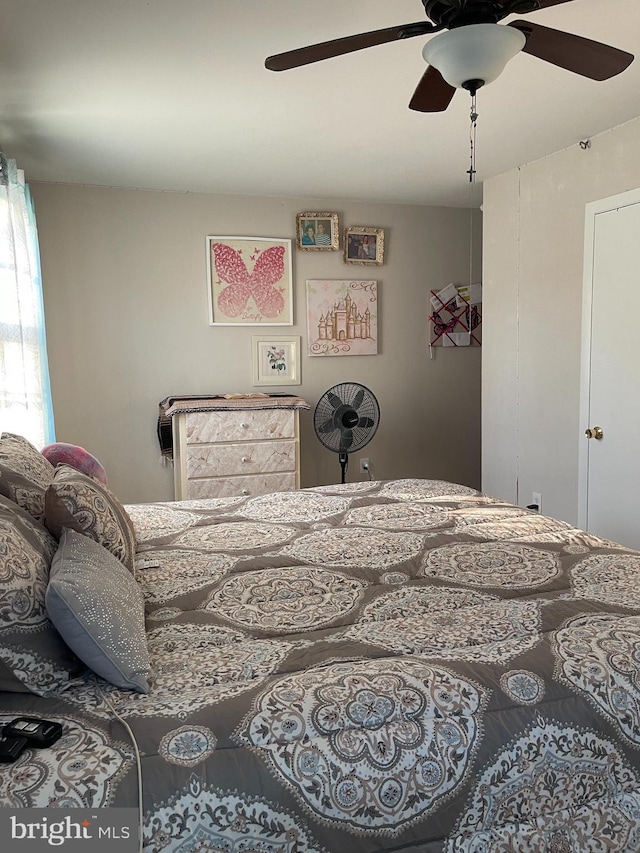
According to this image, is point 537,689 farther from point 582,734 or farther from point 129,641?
point 129,641

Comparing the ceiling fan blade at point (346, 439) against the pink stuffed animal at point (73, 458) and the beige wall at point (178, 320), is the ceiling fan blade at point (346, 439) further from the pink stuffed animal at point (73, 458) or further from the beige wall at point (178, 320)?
the pink stuffed animal at point (73, 458)

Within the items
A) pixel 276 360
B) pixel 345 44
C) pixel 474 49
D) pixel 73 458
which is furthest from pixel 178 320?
pixel 474 49

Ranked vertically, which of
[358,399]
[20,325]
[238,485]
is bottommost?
[238,485]

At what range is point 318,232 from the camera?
4703mm

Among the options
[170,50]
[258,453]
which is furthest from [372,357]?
[170,50]

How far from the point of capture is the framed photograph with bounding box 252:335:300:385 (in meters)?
4.66

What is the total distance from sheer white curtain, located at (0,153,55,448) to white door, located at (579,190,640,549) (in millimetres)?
2955

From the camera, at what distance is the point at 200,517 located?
2602mm

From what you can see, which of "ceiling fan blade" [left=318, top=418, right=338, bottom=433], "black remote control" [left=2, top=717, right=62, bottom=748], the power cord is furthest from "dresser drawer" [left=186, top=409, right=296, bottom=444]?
"black remote control" [left=2, top=717, right=62, bottom=748]

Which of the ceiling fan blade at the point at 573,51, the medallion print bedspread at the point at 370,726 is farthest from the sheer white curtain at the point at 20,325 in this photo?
the ceiling fan blade at the point at 573,51

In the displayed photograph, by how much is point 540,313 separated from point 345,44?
262 cm

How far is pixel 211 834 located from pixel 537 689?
25.9 inches

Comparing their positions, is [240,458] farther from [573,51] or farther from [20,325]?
[573,51]

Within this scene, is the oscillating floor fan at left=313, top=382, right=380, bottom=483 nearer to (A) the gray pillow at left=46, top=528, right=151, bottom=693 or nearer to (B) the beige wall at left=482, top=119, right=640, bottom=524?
(B) the beige wall at left=482, top=119, right=640, bottom=524
